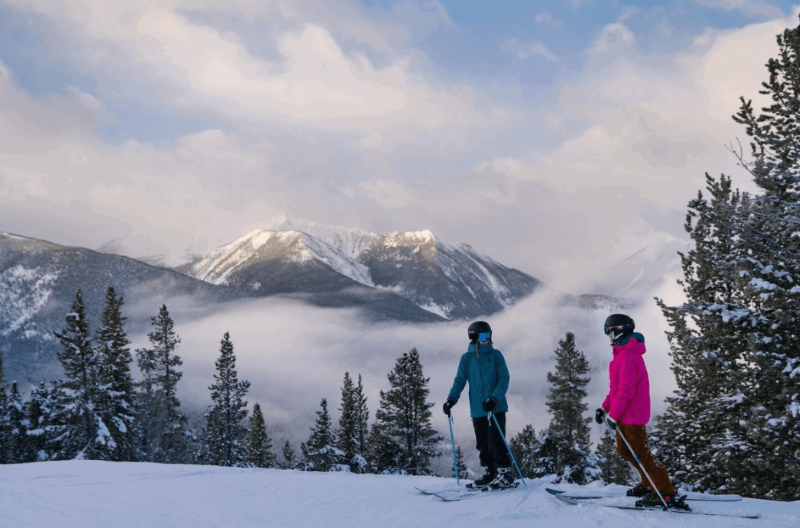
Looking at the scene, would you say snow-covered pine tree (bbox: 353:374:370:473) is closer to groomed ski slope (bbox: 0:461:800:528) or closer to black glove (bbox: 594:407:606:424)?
groomed ski slope (bbox: 0:461:800:528)

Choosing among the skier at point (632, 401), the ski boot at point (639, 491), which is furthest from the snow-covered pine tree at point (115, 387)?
the skier at point (632, 401)

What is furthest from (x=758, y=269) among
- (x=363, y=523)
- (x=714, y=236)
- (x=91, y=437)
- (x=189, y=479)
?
(x=91, y=437)

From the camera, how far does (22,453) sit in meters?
38.3

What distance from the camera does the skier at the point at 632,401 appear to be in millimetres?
6980

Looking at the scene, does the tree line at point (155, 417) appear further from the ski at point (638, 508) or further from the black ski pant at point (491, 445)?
the ski at point (638, 508)

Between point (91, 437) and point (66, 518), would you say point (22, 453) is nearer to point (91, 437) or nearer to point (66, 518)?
point (91, 437)

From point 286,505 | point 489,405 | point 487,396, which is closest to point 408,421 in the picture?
point 487,396

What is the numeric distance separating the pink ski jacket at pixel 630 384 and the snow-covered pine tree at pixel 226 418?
40.8 m

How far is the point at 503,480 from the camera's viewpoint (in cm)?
843

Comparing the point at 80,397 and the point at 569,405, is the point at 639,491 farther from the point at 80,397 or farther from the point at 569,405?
the point at 80,397

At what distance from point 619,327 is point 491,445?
111 inches

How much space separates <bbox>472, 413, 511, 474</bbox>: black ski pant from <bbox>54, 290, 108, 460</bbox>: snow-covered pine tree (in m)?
26.8

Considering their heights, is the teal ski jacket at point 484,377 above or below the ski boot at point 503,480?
above

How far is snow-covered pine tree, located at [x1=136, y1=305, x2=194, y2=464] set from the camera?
43.8 meters
